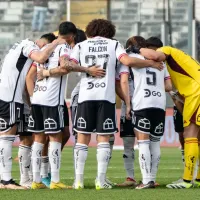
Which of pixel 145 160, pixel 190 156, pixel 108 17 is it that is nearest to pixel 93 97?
pixel 145 160

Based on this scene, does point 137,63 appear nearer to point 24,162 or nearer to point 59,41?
point 59,41

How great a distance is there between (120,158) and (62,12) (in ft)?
36.3

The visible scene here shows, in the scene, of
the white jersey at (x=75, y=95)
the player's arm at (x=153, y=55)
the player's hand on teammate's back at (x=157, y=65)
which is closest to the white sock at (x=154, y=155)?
the player's hand on teammate's back at (x=157, y=65)

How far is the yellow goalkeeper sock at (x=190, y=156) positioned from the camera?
11.7 metres

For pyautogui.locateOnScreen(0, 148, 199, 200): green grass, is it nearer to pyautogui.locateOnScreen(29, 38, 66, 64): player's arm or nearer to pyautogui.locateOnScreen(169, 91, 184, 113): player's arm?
pyautogui.locateOnScreen(169, 91, 184, 113): player's arm

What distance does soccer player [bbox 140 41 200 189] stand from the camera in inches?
462

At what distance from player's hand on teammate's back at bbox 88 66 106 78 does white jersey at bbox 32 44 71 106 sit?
44 centimetres

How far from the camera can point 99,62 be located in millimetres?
11547

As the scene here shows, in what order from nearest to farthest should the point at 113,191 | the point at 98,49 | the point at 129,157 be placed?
the point at 113,191
the point at 98,49
the point at 129,157

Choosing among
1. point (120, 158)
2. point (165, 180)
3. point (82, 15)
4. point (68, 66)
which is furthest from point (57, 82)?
point (82, 15)

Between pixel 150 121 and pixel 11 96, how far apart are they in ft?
6.19

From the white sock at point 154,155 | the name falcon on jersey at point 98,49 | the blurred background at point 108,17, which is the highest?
the blurred background at point 108,17

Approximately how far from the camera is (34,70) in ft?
39.4

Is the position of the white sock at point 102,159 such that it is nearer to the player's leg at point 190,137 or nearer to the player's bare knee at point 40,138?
the player's bare knee at point 40,138
